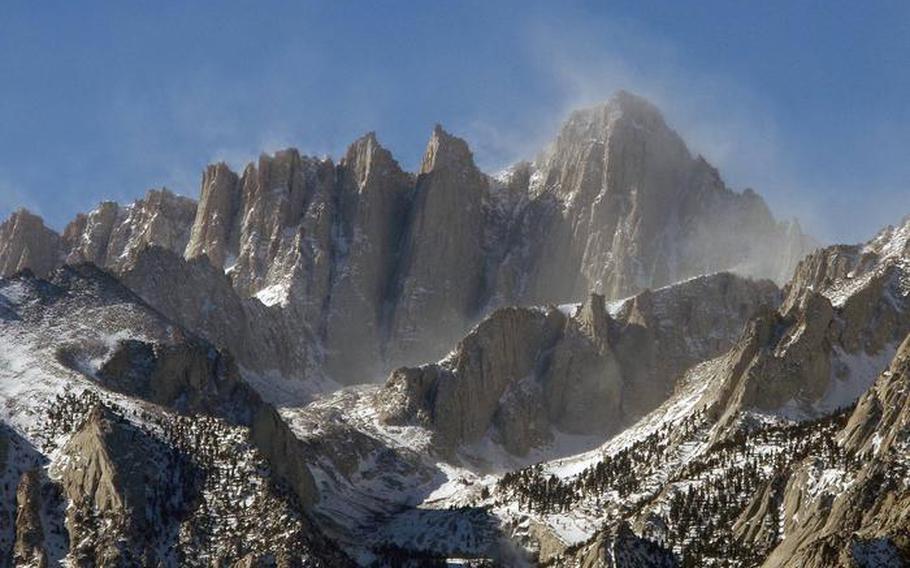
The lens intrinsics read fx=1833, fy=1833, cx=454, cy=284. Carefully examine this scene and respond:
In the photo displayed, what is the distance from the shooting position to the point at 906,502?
650 feet

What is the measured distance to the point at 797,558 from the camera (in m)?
196

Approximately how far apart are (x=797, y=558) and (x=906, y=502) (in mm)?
13605

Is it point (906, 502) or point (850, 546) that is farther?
point (906, 502)

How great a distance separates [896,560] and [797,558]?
49.8ft

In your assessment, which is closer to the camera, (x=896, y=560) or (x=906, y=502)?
(x=896, y=560)

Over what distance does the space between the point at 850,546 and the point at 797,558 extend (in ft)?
38.5

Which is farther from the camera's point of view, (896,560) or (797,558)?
(797,558)

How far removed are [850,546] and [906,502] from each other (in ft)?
52.1

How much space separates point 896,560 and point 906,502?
53.6ft

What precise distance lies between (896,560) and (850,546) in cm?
481

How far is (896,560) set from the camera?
183125mm
